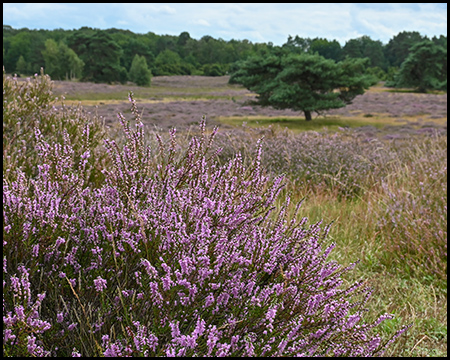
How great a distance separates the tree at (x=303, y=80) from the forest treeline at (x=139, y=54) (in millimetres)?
1887

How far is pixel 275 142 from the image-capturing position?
8.09m

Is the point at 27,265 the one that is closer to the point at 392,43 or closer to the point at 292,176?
the point at 292,176

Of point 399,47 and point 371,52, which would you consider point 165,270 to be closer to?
point 371,52

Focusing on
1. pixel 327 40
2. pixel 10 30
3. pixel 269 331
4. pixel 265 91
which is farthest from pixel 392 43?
pixel 269 331

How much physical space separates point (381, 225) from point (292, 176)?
2516mm

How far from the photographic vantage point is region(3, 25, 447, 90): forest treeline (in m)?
39.9

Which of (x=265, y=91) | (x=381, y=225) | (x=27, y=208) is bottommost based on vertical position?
(x=381, y=225)

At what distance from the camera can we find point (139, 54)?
1927 inches

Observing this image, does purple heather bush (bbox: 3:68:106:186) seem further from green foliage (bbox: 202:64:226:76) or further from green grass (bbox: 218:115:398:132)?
green foliage (bbox: 202:64:226:76)

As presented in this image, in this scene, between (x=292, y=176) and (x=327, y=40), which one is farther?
(x=327, y=40)

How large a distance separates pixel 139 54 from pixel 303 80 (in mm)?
35342

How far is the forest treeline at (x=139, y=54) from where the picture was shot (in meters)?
39.9

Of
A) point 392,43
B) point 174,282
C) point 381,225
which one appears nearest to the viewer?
point 174,282

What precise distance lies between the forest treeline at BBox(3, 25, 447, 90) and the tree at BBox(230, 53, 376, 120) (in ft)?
6.19
